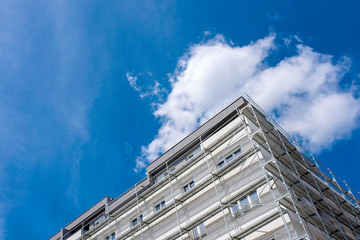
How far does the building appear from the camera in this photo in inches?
637

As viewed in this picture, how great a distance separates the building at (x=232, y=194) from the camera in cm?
1617

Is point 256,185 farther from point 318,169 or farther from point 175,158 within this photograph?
point 318,169

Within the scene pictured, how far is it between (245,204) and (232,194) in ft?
3.07

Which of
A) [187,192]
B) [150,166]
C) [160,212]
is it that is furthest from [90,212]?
[187,192]

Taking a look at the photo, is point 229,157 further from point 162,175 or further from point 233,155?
point 162,175

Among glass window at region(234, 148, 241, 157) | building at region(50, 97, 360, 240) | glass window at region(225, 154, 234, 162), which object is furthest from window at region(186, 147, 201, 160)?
glass window at region(234, 148, 241, 157)

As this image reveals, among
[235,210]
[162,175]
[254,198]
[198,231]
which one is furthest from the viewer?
[162,175]

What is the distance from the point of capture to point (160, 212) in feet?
66.5

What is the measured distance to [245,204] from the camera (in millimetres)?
17188

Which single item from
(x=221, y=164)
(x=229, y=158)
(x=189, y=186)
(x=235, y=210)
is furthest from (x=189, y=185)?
(x=235, y=210)

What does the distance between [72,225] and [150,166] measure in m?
8.31

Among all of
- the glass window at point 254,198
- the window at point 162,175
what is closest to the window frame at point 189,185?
the window at point 162,175

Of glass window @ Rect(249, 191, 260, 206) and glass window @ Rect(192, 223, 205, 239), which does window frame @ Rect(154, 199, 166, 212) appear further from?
glass window @ Rect(249, 191, 260, 206)

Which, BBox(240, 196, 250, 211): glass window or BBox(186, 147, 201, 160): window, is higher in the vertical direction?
BBox(186, 147, 201, 160): window
